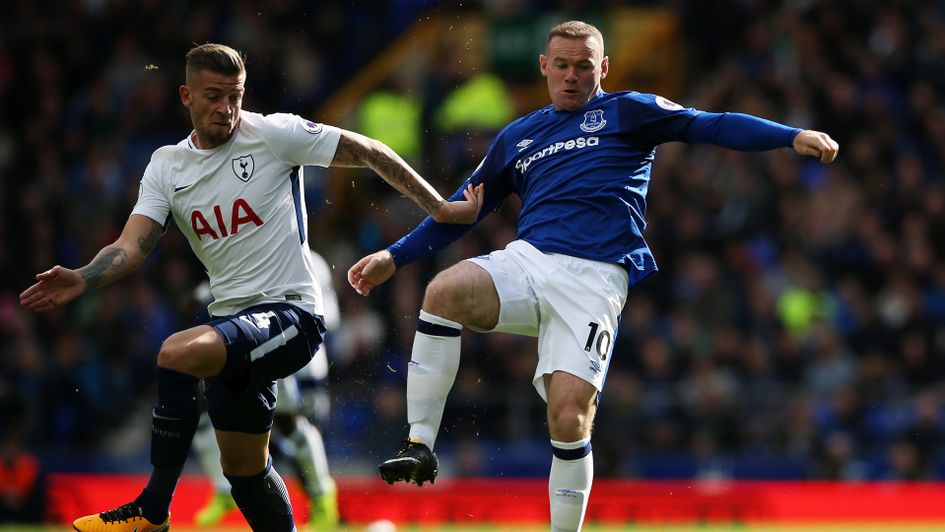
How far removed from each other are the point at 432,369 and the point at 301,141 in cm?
135

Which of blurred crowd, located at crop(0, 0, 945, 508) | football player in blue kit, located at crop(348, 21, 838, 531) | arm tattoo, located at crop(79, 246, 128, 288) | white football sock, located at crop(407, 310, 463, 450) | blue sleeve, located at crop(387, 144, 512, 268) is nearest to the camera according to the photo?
arm tattoo, located at crop(79, 246, 128, 288)

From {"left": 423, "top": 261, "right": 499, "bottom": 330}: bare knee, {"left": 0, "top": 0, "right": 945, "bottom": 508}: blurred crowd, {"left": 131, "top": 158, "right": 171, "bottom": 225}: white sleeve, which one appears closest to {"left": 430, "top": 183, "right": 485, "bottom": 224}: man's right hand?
{"left": 423, "top": 261, "right": 499, "bottom": 330}: bare knee

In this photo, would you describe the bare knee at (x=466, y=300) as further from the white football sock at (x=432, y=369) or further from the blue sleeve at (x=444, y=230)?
the blue sleeve at (x=444, y=230)

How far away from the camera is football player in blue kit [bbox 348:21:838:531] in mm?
7152

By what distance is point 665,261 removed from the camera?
52.4 feet

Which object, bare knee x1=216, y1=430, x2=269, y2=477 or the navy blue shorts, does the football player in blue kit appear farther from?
bare knee x1=216, y1=430, x2=269, y2=477

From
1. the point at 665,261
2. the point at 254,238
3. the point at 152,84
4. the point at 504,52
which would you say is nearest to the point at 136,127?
the point at 152,84

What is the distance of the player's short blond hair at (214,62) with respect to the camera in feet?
23.3

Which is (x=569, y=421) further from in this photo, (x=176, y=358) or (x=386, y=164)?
(x=176, y=358)

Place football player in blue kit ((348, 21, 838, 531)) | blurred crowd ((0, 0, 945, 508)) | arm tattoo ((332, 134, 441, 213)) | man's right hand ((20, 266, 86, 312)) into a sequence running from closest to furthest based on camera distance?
man's right hand ((20, 266, 86, 312)) → football player in blue kit ((348, 21, 838, 531)) → arm tattoo ((332, 134, 441, 213)) → blurred crowd ((0, 0, 945, 508))

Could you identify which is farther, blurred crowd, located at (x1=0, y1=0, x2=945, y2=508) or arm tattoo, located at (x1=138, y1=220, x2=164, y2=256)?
blurred crowd, located at (x1=0, y1=0, x2=945, y2=508)

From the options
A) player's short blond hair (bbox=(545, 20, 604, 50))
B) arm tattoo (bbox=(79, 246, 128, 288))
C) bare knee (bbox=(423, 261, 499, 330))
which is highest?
player's short blond hair (bbox=(545, 20, 604, 50))

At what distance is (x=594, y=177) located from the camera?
742 cm

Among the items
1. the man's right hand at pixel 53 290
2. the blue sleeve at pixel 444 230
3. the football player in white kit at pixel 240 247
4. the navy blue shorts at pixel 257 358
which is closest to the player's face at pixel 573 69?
the blue sleeve at pixel 444 230
